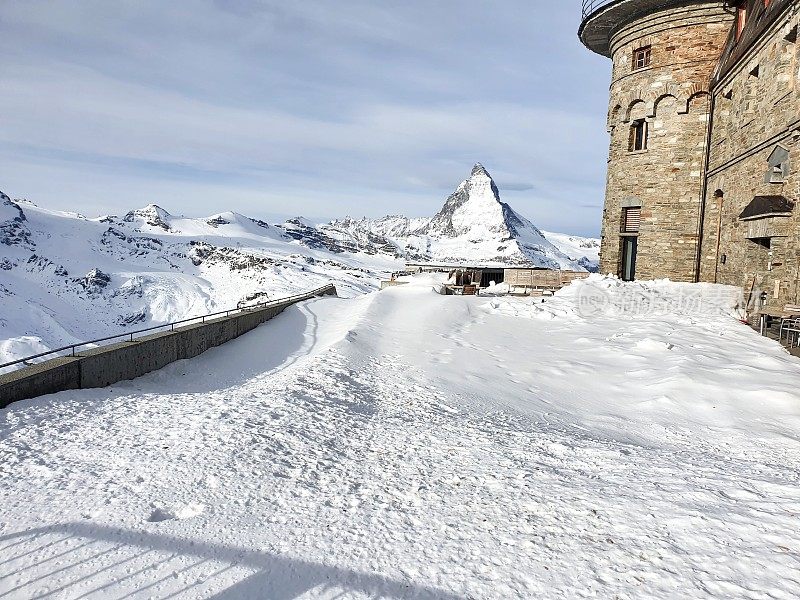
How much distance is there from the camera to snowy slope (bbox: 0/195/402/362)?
8025 centimetres

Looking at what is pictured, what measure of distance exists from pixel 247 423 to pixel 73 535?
7.86 feet

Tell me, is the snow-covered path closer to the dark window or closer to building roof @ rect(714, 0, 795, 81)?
building roof @ rect(714, 0, 795, 81)

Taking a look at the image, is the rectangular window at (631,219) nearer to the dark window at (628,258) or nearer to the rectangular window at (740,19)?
the dark window at (628,258)

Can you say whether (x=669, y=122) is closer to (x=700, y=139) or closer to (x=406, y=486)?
(x=700, y=139)

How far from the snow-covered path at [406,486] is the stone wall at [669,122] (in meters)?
10.5

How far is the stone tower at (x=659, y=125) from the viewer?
728 inches

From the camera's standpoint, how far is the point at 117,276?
324ft

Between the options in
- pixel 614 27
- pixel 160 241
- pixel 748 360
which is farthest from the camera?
pixel 160 241

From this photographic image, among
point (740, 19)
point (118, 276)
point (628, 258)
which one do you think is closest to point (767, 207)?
point (628, 258)

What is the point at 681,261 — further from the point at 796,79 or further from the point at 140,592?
the point at 140,592

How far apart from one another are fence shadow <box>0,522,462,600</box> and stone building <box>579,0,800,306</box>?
13573mm

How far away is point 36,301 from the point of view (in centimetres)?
9162

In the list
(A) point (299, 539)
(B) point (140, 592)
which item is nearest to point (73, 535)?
(B) point (140, 592)

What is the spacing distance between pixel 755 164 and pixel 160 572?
1716 cm
